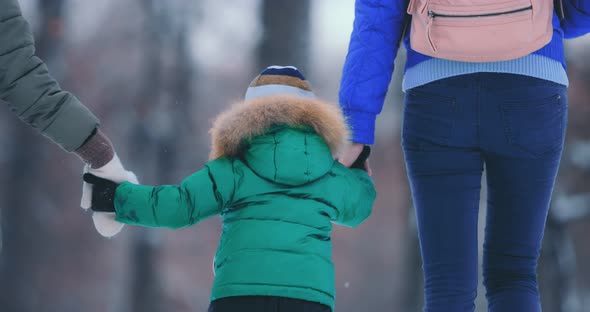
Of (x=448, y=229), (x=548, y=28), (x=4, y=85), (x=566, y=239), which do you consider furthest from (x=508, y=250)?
(x=566, y=239)

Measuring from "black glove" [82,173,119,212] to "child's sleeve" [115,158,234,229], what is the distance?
3 centimetres

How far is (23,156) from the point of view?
6.70 metres

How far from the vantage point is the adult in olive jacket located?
1700mm

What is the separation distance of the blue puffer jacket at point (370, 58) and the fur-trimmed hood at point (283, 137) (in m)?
0.05

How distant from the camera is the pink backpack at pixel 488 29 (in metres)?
1.65

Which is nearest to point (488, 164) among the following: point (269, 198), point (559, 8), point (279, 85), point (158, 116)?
point (559, 8)

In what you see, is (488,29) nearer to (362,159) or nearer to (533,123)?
(533,123)

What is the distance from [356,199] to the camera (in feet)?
6.45

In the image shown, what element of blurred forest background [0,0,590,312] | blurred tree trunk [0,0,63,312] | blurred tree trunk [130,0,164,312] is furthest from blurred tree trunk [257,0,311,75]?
blurred tree trunk [0,0,63,312]

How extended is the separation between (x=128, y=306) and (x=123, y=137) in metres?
1.51

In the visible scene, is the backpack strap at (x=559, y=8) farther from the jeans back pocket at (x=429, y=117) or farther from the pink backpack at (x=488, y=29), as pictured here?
the jeans back pocket at (x=429, y=117)

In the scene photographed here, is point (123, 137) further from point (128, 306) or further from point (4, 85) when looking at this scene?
point (4, 85)

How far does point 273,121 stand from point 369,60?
294 mm

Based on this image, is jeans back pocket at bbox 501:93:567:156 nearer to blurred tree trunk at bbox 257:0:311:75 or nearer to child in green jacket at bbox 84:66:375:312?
child in green jacket at bbox 84:66:375:312
